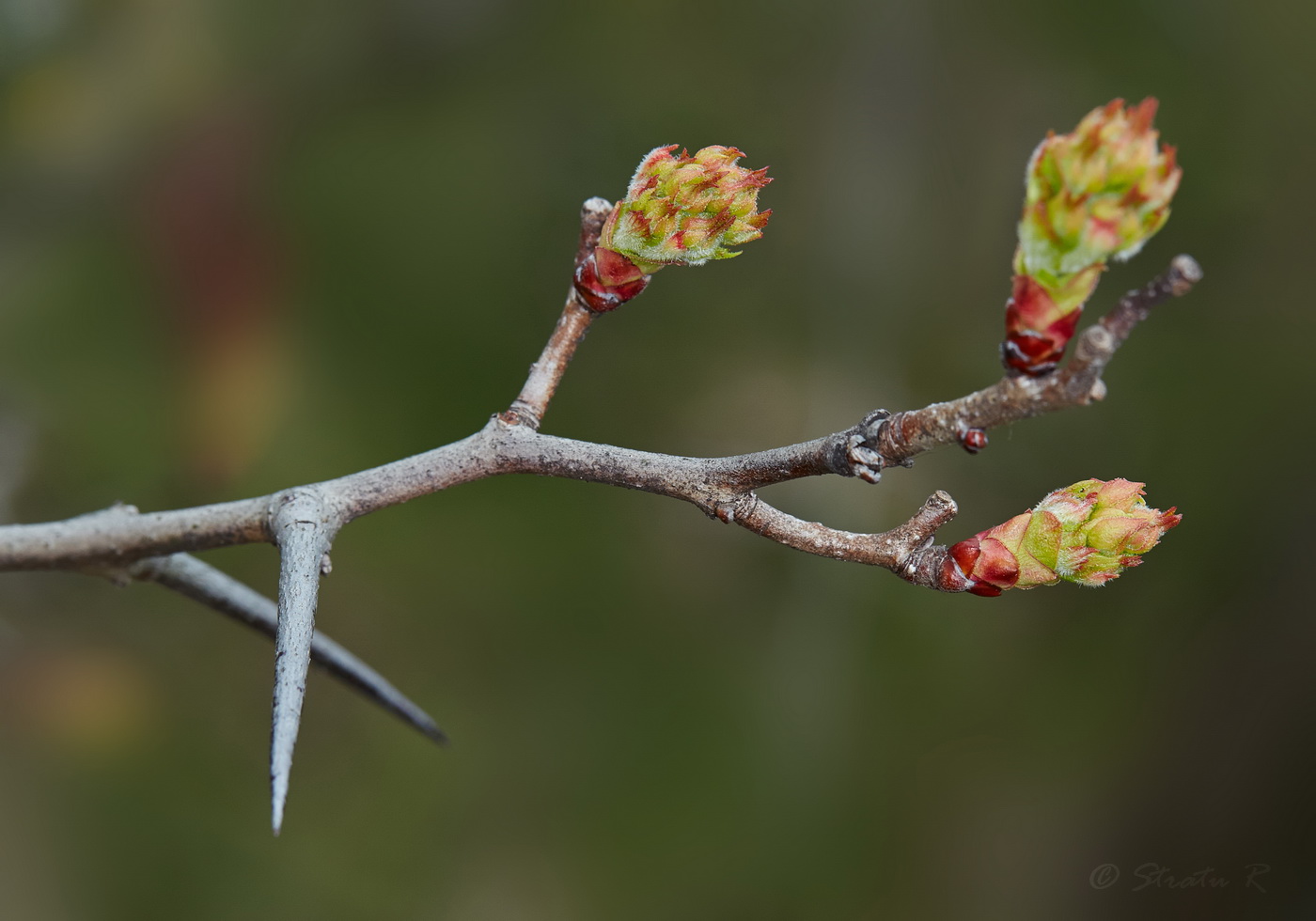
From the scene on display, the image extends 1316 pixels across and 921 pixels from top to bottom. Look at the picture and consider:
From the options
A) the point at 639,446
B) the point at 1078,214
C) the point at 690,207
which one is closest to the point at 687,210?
the point at 690,207

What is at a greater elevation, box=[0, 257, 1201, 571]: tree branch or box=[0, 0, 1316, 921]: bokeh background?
box=[0, 0, 1316, 921]: bokeh background

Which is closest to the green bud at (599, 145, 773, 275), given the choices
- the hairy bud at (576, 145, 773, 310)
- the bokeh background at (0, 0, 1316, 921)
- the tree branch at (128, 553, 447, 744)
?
the hairy bud at (576, 145, 773, 310)

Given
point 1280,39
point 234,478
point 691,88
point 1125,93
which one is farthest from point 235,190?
point 1280,39

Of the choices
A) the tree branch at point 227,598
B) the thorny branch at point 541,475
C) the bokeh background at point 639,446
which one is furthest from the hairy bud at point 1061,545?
the bokeh background at point 639,446

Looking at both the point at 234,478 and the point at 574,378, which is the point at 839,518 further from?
the point at 234,478

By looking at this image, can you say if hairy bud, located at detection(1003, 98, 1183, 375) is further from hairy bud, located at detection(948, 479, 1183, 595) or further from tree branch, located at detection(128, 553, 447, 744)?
tree branch, located at detection(128, 553, 447, 744)

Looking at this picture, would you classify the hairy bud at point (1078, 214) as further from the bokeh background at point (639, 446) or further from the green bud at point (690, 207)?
the bokeh background at point (639, 446)
